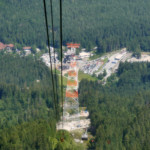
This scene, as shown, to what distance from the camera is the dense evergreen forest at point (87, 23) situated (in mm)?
102062

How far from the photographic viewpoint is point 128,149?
46438 millimetres

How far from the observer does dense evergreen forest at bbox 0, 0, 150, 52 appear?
335ft

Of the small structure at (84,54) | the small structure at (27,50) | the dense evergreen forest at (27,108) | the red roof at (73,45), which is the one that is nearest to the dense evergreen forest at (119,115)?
the dense evergreen forest at (27,108)

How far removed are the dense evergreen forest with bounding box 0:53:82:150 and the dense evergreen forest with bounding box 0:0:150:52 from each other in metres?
18.2

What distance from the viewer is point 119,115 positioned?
54844 millimetres

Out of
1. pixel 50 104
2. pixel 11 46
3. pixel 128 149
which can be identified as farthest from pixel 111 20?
pixel 128 149

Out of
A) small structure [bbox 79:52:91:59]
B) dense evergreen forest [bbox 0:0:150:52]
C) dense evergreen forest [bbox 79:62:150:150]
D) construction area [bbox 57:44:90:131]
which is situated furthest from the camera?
dense evergreen forest [bbox 0:0:150:52]

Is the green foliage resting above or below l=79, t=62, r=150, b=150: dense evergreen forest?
above

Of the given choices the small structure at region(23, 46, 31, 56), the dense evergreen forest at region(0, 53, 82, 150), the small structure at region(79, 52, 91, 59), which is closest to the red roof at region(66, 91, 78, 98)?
the dense evergreen forest at region(0, 53, 82, 150)

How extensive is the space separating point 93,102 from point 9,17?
2565 inches

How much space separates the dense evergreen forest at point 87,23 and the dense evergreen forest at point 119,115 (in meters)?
23.8

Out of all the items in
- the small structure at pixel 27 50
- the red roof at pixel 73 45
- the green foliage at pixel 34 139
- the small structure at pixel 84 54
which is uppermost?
the green foliage at pixel 34 139

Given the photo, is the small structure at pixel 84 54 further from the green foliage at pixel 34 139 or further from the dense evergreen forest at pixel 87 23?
the green foliage at pixel 34 139

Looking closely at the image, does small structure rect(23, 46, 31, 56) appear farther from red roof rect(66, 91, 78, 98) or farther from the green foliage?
the green foliage
